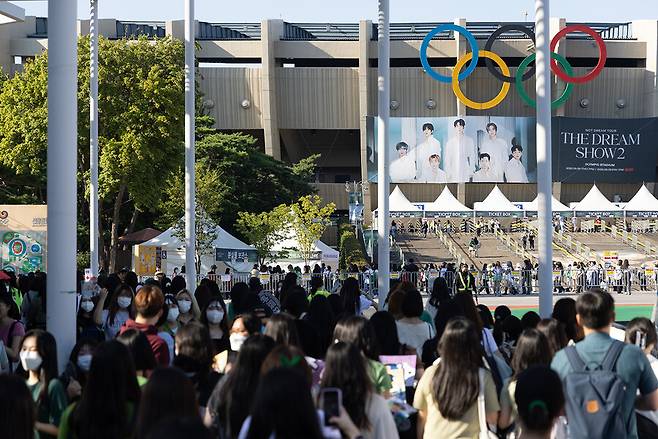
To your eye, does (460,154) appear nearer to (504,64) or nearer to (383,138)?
(504,64)

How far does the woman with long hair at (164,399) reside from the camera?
490 centimetres

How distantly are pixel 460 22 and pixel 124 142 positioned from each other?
1623 inches

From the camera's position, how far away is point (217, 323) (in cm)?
933

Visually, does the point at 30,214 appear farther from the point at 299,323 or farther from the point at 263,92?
the point at 263,92

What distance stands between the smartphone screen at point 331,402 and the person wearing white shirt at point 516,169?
2513 inches

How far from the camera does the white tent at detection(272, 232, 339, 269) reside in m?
45.3

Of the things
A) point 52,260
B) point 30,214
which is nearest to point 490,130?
point 30,214

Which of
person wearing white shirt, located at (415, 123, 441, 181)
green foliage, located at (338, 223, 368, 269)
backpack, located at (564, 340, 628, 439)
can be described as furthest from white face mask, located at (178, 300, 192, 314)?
person wearing white shirt, located at (415, 123, 441, 181)

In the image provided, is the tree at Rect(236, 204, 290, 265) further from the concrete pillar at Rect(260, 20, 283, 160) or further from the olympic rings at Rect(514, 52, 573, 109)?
the concrete pillar at Rect(260, 20, 283, 160)

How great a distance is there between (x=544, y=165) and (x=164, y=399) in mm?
9289

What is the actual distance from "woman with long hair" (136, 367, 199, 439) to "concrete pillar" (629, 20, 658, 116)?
71.0 m

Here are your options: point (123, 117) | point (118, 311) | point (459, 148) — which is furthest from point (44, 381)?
point (459, 148)

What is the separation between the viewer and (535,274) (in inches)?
1574

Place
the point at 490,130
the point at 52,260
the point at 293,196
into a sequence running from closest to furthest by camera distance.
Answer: the point at 52,260 < the point at 293,196 < the point at 490,130
